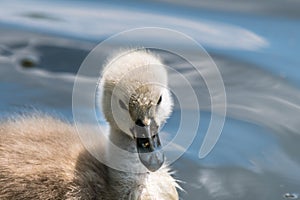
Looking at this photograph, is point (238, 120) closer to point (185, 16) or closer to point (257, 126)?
point (257, 126)

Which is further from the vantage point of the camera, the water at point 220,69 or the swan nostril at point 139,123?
the water at point 220,69

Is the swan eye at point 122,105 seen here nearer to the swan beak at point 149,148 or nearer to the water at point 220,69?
the swan beak at point 149,148

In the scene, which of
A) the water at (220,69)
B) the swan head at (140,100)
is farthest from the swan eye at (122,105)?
the water at (220,69)

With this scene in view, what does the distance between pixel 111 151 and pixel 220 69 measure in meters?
1.27

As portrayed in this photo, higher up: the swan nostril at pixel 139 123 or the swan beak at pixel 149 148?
the swan nostril at pixel 139 123

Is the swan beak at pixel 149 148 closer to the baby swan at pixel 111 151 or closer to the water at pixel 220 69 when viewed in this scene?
the baby swan at pixel 111 151

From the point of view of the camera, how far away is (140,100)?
3348mm

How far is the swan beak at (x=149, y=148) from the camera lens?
334cm

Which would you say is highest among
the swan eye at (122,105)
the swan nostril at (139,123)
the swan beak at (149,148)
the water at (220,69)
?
the water at (220,69)

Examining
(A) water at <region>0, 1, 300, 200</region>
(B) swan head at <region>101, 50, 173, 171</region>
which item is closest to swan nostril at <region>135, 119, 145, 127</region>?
(B) swan head at <region>101, 50, 173, 171</region>

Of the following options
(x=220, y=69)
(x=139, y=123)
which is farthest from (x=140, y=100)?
(x=220, y=69)

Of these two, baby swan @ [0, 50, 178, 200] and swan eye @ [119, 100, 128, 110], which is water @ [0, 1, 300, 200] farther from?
swan eye @ [119, 100, 128, 110]

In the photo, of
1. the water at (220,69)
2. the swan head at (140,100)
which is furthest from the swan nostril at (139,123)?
the water at (220,69)

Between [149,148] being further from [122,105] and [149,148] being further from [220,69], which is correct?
[220,69]
